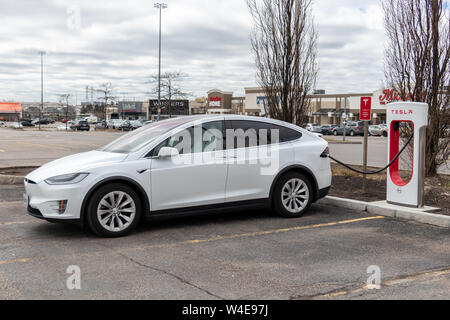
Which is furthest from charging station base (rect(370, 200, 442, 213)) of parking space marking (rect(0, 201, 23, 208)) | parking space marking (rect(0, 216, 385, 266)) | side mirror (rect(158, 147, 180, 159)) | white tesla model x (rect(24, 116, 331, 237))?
parking space marking (rect(0, 201, 23, 208))

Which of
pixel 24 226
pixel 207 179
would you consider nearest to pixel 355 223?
pixel 207 179

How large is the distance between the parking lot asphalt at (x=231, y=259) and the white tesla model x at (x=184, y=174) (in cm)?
33

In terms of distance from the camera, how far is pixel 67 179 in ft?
19.8

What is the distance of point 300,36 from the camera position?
12.1 metres

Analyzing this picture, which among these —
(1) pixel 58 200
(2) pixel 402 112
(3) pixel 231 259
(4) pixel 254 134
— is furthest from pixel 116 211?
(2) pixel 402 112

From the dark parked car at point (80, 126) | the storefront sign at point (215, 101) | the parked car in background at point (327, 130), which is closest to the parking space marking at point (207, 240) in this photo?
the parked car in background at point (327, 130)

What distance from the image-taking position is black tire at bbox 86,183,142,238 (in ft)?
19.9

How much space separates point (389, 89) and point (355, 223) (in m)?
5.99

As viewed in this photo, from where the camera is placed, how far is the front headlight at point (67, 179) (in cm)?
602

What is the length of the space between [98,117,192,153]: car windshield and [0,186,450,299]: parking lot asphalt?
1143 millimetres

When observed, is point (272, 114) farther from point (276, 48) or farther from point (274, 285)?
point (274, 285)

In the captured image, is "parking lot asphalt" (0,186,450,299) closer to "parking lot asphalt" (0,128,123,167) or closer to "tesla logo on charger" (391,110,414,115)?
"tesla logo on charger" (391,110,414,115)
